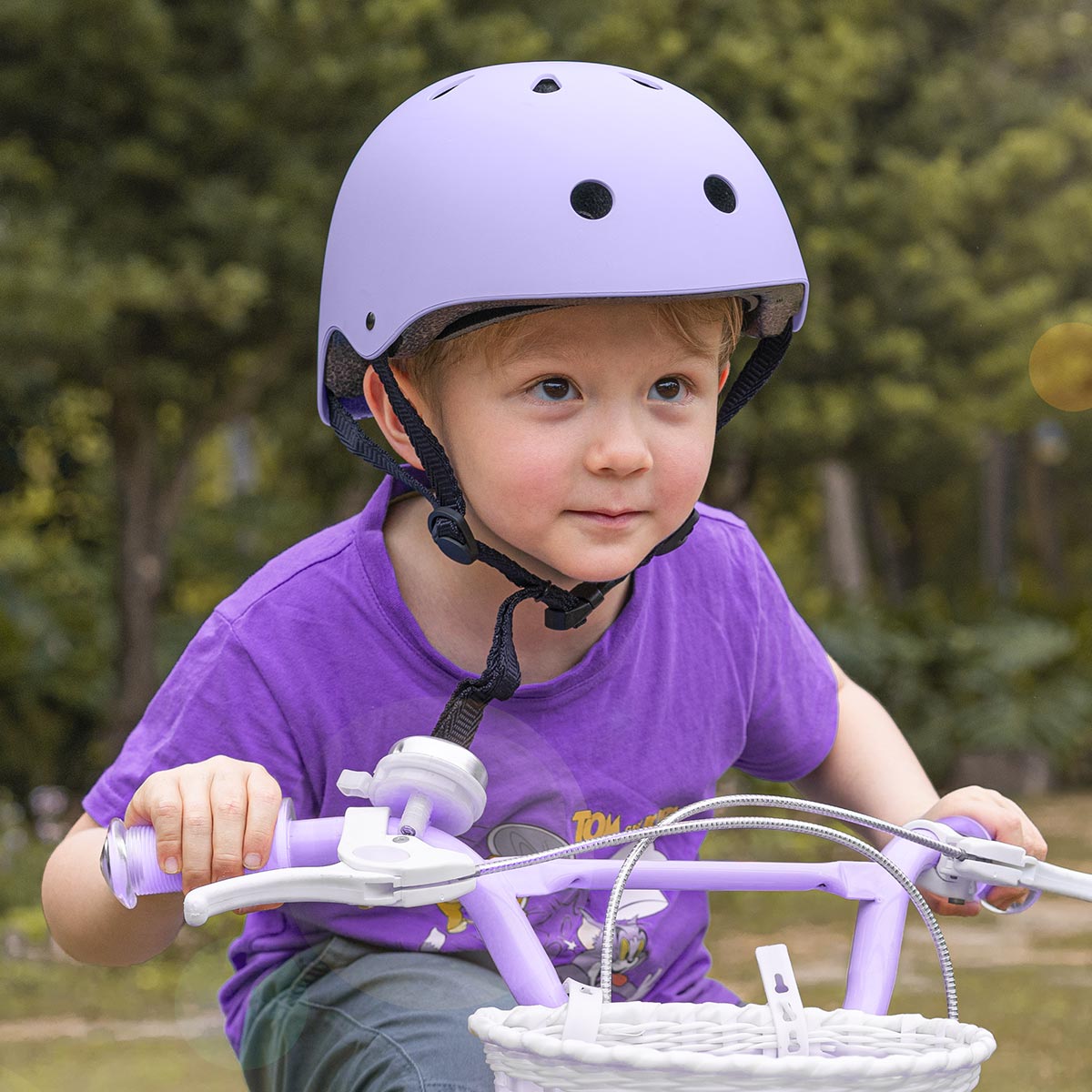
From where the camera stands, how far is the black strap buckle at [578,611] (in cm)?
219

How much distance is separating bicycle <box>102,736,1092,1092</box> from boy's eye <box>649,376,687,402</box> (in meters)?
0.64

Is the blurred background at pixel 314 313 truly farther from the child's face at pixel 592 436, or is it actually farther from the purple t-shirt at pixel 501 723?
the child's face at pixel 592 436

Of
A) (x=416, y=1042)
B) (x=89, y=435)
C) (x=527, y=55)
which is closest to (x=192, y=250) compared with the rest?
(x=527, y=55)

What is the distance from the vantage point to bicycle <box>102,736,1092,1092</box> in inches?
51.6

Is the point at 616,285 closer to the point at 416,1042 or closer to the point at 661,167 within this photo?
the point at 661,167

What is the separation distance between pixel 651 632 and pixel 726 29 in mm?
8796

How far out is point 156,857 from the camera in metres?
1.66

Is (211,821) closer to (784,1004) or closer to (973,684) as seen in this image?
(784,1004)

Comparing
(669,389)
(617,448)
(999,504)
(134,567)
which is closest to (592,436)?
(617,448)

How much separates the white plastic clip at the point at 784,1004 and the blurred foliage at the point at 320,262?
653cm

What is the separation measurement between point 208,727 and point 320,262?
6.53 metres

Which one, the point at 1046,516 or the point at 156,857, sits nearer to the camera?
the point at 156,857

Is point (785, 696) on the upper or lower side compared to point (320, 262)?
lower

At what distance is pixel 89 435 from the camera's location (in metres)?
10.9
